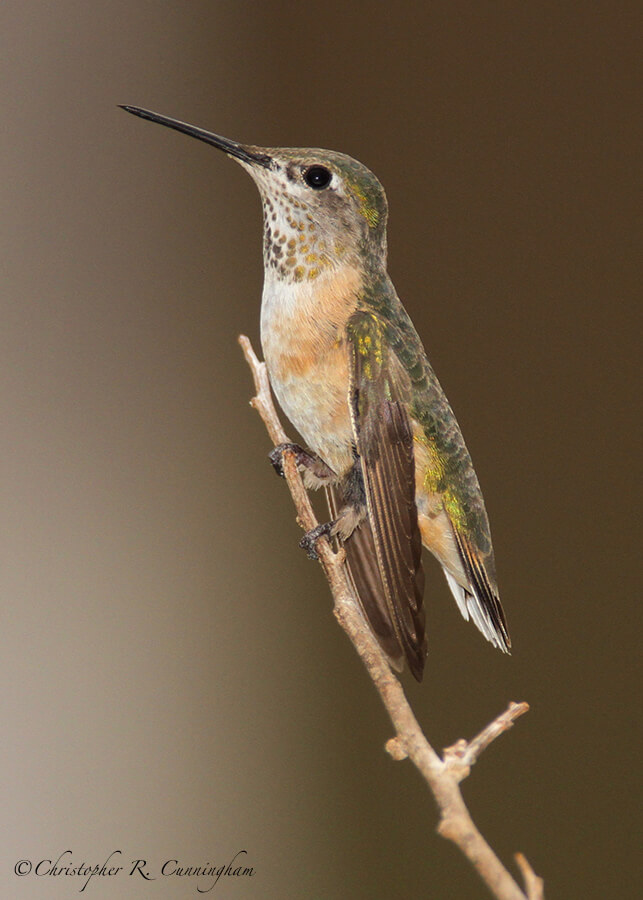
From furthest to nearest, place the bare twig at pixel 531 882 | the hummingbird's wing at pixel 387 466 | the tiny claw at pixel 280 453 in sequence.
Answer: the tiny claw at pixel 280 453 < the hummingbird's wing at pixel 387 466 < the bare twig at pixel 531 882

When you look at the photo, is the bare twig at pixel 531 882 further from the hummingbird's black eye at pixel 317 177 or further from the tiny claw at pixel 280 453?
the hummingbird's black eye at pixel 317 177

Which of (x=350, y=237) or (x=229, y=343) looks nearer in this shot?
(x=350, y=237)

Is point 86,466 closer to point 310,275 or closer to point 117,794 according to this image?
point 117,794

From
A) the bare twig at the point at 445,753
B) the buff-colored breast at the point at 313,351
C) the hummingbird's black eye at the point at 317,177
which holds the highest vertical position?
the hummingbird's black eye at the point at 317,177

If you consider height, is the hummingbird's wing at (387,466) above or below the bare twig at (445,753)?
above

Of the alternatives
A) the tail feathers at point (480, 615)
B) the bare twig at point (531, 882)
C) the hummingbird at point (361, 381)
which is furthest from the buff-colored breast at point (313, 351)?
the bare twig at point (531, 882)

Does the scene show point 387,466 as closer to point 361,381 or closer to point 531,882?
point 361,381

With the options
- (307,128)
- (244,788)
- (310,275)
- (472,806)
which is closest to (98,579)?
(244,788)

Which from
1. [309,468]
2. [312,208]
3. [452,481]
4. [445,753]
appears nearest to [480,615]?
[452,481]
